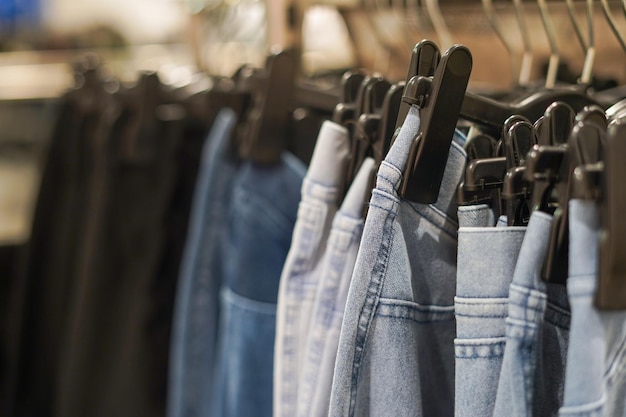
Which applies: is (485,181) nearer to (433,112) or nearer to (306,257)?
(433,112)

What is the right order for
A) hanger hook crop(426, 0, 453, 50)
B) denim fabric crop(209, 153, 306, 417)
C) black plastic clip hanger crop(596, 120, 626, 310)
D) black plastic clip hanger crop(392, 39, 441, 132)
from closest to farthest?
black plastic clip hanger crop(596, 120, 626, 310), black plastic clip hanger crop(392, 39, 441, 132), denim fabric crop(209, 153, 306, 417), hanger hook crop(426, 0, 453, 50)

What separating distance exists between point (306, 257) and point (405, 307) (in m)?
0.12

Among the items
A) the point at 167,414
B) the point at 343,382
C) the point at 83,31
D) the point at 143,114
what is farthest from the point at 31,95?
the point at 343,382

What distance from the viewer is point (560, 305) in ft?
1.15

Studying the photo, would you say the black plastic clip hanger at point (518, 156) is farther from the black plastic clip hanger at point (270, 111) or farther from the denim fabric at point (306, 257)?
the black plastic clip hanger at point (270, 111)

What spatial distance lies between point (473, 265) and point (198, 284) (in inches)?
16.4

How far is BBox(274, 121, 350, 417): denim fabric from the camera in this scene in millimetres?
460

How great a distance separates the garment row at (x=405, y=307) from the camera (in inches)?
12.2

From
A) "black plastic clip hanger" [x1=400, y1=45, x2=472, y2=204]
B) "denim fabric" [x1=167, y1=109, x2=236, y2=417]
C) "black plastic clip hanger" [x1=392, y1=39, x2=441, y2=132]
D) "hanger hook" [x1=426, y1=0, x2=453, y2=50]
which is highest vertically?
"hanger hook" [x1=426, y1=0, x2=453, y2=50]

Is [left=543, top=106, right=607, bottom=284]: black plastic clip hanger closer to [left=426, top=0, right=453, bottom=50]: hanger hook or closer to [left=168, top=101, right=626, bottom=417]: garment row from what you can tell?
[left=168, top=101, right=626, bottom=417]: garment row

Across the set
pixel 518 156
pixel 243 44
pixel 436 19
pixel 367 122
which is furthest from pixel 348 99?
pixel 243 44

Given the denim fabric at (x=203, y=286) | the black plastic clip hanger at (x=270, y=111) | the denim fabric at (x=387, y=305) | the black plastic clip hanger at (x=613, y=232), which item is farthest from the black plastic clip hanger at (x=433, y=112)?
the denim fabric at (x=203, y=286)

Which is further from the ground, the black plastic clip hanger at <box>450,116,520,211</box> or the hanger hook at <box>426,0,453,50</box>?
the hanger hook at <box>426,0,453,50</box>

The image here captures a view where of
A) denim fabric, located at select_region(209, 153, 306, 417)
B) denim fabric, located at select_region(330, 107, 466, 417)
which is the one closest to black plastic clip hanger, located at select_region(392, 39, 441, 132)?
denim fabric, located at select_region(330, 107, 466, 417)
